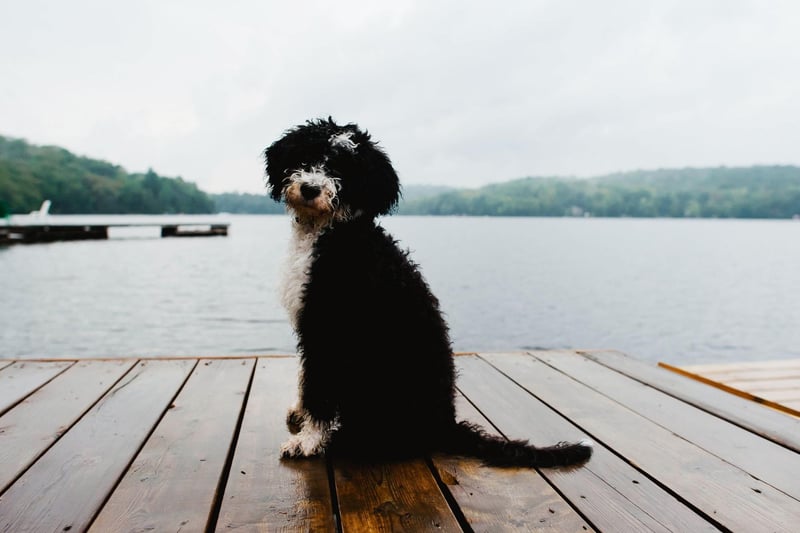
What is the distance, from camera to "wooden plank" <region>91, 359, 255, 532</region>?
1.69 metres

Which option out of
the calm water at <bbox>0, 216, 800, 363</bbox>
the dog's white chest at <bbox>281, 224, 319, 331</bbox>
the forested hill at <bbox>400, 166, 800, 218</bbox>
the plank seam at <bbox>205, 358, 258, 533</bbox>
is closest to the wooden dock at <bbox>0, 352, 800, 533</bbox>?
the plank seam at <bbox>205, 358, 258, 533</bbox>

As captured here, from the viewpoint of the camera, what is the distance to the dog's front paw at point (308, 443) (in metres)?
2.16

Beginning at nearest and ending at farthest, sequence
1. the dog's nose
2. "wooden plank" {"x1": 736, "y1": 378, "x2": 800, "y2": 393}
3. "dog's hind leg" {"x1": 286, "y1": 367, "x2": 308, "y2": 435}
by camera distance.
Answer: the dog's nose < "dog's hind leg" {"x1": 286, "y1": 367, "x2": 308, "y2": 435} < "wooden plank" {"x1": 736, "y1": 378, "x2": 800, "y2": 393}

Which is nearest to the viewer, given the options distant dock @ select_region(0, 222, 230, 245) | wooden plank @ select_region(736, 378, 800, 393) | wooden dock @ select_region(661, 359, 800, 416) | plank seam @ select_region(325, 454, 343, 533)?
plank seam @ select_region(325, 454, 343, 533)

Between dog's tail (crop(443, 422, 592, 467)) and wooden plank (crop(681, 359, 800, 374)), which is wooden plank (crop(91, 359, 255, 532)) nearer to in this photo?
dog's tail (crop(443, 422, 592, 467))

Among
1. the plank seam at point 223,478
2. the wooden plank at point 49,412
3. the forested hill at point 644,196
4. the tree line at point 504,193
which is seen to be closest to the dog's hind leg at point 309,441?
the plank seam at point 223,478

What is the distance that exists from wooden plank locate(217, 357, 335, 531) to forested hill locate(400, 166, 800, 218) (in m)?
63.4

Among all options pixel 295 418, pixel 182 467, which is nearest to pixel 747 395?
pixel 295 418

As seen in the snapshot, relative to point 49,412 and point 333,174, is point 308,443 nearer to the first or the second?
point 333,174

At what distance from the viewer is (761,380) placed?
3.97 metres

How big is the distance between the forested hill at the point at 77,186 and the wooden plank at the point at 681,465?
6730 centimetres

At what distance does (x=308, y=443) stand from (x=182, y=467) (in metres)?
0.48

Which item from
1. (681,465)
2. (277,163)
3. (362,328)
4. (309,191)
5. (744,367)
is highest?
(277,163)

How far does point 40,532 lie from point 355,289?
1250 mm
